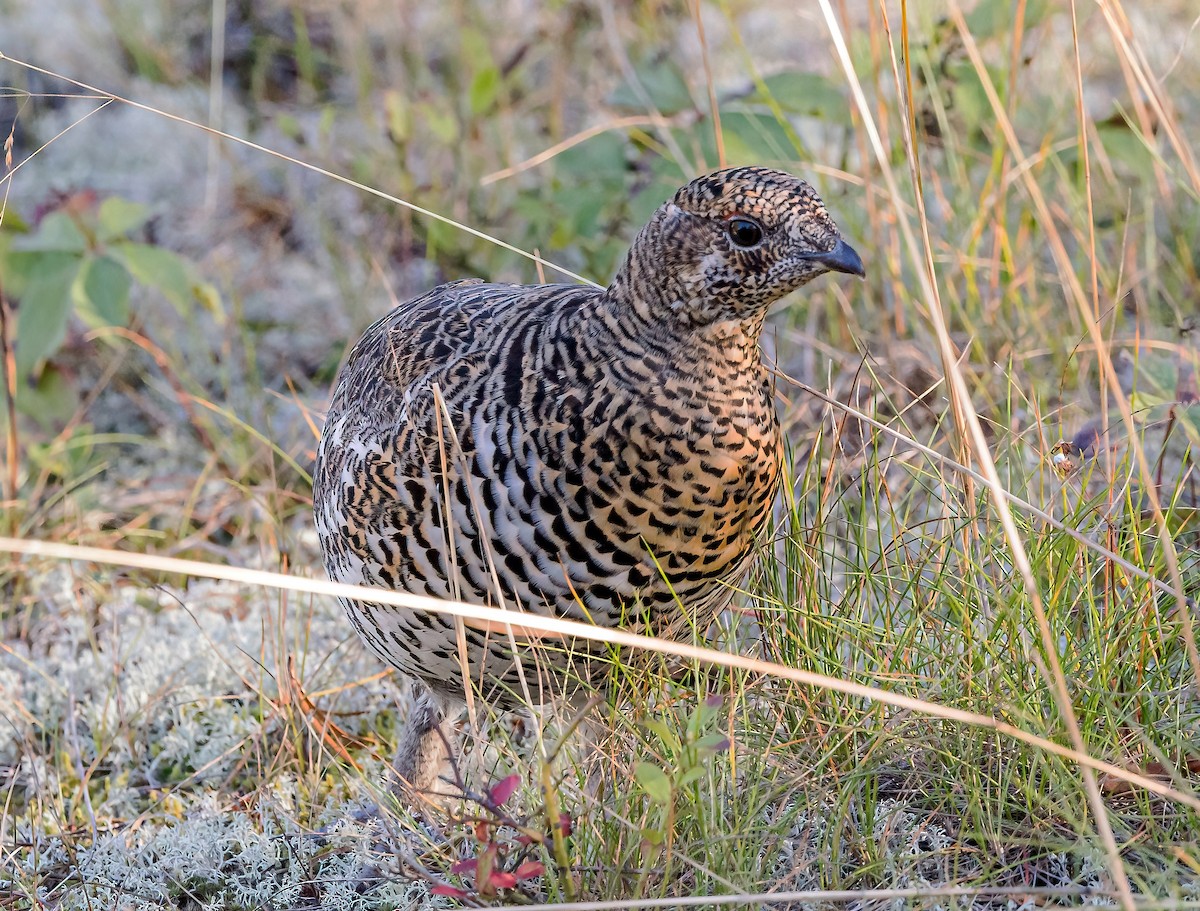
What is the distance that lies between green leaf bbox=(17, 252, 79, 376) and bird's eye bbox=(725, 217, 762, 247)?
2.15 metres

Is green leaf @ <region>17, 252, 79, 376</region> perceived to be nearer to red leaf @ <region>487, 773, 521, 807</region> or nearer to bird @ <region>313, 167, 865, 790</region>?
bird @ <region>313, 167, 865, 790</region>

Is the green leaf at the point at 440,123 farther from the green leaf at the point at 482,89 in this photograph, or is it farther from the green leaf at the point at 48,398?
the green leaf at the point at 48,398

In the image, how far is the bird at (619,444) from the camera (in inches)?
→ 80.5

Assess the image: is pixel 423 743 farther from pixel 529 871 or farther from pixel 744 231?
pixel 744 231

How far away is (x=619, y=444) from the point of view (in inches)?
81.2

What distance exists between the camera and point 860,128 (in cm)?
347

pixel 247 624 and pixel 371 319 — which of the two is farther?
pixel 371 319

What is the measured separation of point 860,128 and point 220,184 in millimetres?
2782

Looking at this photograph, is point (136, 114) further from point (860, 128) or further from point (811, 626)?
point (811, 626)

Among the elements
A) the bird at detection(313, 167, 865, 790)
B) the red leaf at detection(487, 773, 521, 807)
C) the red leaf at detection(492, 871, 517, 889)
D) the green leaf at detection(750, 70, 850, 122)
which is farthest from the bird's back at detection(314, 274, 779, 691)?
the green leaf at detection(750, 70, 850, 122)

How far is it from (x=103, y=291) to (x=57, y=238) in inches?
8.0

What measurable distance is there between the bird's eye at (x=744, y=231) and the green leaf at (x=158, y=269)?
204cm

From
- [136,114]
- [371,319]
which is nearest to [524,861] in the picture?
[371,319]

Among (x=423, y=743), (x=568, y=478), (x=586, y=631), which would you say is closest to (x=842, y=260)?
(x=568, y=478)
